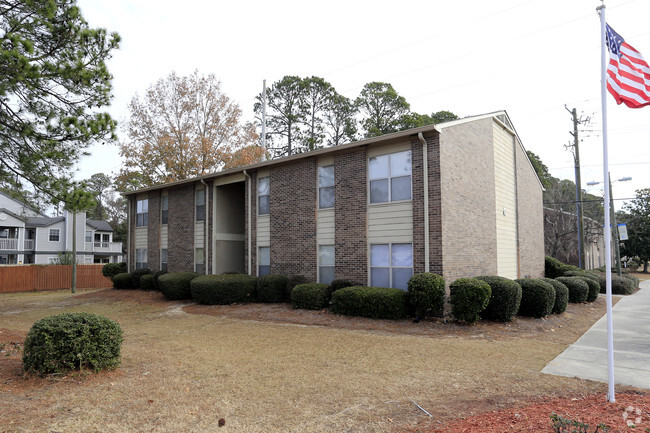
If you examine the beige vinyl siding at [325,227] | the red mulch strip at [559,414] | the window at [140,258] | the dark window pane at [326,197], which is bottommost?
the red mulch strip at [559,414]

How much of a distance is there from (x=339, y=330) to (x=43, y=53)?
9355 millimetres

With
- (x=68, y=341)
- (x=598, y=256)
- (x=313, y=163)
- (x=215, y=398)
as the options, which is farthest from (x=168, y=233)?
(x=598, y=256)

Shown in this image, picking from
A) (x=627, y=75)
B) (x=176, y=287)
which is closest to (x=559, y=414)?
(x=627, y=75)

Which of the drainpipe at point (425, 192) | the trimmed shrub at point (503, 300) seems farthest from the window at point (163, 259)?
the trimmed shrub at point (503, 300)

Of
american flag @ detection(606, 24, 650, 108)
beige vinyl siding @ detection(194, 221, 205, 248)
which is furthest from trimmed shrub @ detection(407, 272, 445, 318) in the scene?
beige vinyl siding @ detection(194, 221, 205, 248)

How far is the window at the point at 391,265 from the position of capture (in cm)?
1220

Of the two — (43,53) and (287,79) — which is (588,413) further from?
(287,79)

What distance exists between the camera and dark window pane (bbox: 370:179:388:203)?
1291cm

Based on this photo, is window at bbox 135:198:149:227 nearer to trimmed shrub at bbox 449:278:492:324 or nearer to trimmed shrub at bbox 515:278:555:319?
trimmed shrub at bbox 449:278:492:324

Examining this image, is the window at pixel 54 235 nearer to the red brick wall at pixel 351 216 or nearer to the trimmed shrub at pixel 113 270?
the trimmed shrub at pixel 113 270

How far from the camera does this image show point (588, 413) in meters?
4.37

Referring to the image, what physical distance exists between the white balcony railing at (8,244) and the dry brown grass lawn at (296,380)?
113 feet

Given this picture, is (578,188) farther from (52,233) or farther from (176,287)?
(52,233)

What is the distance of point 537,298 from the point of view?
452 inches
